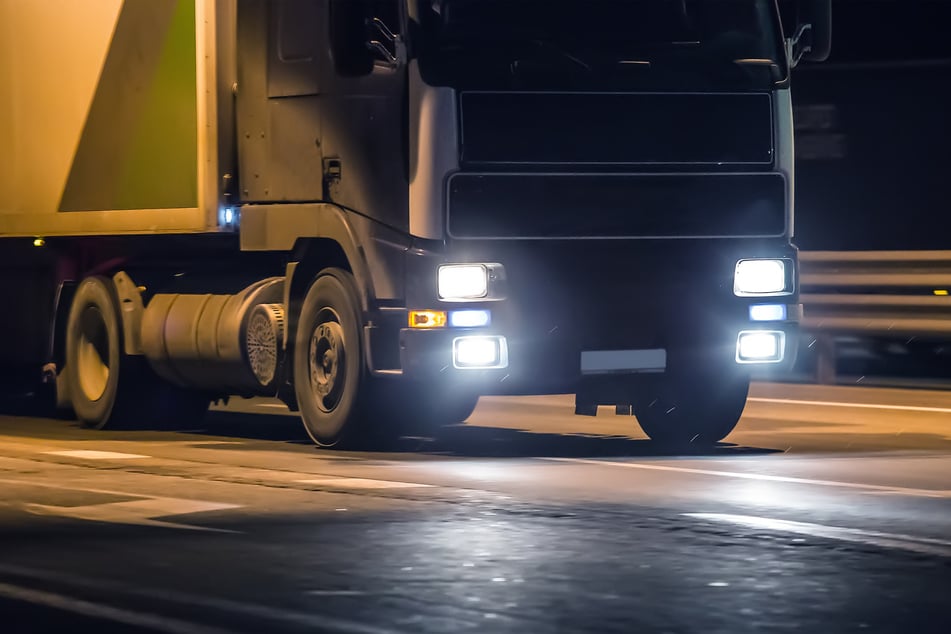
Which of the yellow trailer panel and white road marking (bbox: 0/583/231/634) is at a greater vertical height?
the yellow trailer panel

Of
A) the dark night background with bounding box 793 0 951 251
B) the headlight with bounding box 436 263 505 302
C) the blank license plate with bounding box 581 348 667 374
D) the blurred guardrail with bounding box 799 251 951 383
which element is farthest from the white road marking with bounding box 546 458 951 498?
the dark night background with bounding box 793 0 951 251

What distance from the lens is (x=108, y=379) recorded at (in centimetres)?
1789

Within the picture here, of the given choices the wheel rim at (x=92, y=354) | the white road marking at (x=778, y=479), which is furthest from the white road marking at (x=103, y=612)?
the wheel rim at (x=92, y=354)

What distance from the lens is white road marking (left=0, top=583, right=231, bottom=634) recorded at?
8406 millimetres

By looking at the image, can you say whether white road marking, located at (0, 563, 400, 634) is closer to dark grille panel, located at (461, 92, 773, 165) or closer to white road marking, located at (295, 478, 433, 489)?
white road marking, located at (295, 478, 433, 489)

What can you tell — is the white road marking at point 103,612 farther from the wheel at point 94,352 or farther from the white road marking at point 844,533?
the wheel at point 94,352

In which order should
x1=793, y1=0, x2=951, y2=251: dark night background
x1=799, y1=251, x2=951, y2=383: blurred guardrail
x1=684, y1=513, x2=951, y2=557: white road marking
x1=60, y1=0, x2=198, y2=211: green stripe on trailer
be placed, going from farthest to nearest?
x1=793, y1=0, x2=951, y2=251: dark night background
x1=799, y1=251, x2=951, y2=383: blurred guardrail
x1=60, y1=0, x2=198, y2=211: green stripe on trailer
x1=684, y1=513, x2=951, y2=557: white road marking

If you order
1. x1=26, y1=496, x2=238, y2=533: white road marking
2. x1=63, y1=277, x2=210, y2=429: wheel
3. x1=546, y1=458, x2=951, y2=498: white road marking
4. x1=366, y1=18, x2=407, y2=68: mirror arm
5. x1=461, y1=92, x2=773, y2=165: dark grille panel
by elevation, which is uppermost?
x1=366, y1=18, x2=407, y2=68: mirror arm

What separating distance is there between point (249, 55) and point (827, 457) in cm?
441

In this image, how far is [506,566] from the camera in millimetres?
9758

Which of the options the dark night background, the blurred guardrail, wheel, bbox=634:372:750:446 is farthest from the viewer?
the dark night background

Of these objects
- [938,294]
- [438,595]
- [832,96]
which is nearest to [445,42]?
[438,595]

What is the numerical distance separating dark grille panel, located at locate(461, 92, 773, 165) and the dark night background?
8385mm

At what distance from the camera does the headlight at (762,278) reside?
49.0 ft
